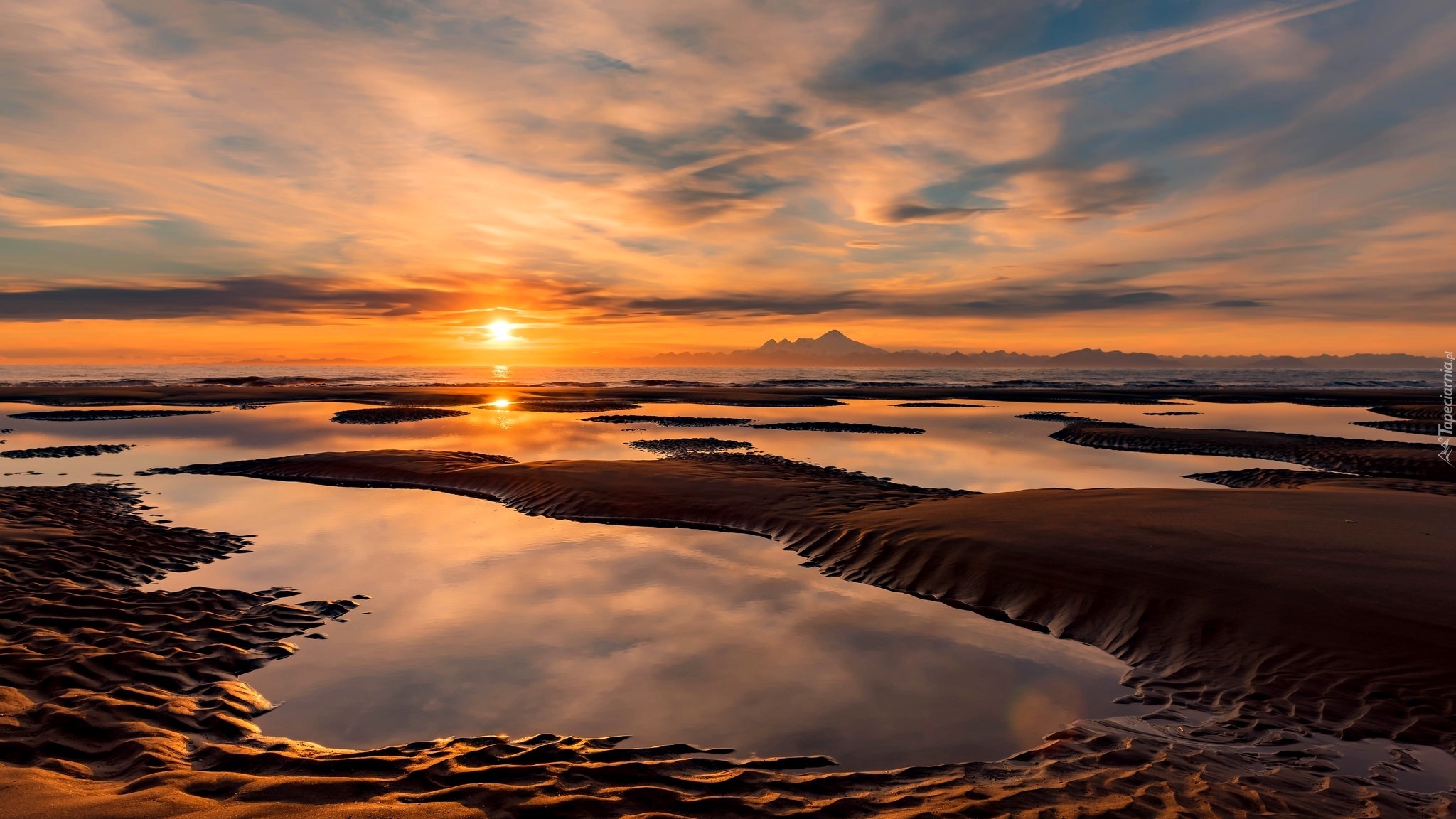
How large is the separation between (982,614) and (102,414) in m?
71.7

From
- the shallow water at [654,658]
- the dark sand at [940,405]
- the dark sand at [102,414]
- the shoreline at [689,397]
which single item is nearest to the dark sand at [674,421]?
the shoreline at [689,397]

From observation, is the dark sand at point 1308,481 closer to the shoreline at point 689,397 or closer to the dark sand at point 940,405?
the dark sand at point 940,405

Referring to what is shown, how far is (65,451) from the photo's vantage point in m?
33.3

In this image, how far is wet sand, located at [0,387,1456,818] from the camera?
20.2 feet

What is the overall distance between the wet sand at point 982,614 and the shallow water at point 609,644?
60cm

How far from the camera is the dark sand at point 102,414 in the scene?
53.8 meters

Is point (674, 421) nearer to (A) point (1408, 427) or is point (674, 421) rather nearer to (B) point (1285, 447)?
(B) point (1285, 447)

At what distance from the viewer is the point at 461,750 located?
23.5 ft

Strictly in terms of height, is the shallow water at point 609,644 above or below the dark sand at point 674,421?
below

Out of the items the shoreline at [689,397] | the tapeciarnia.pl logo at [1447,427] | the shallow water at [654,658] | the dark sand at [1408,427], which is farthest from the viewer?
the shoreline at [689,397]

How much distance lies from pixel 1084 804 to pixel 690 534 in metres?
13.5

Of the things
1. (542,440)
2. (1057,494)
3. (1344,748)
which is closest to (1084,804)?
(1344,748)

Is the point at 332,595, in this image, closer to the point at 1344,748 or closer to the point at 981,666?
the point at 981,666

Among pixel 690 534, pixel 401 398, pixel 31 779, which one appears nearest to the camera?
pixel 31 779
